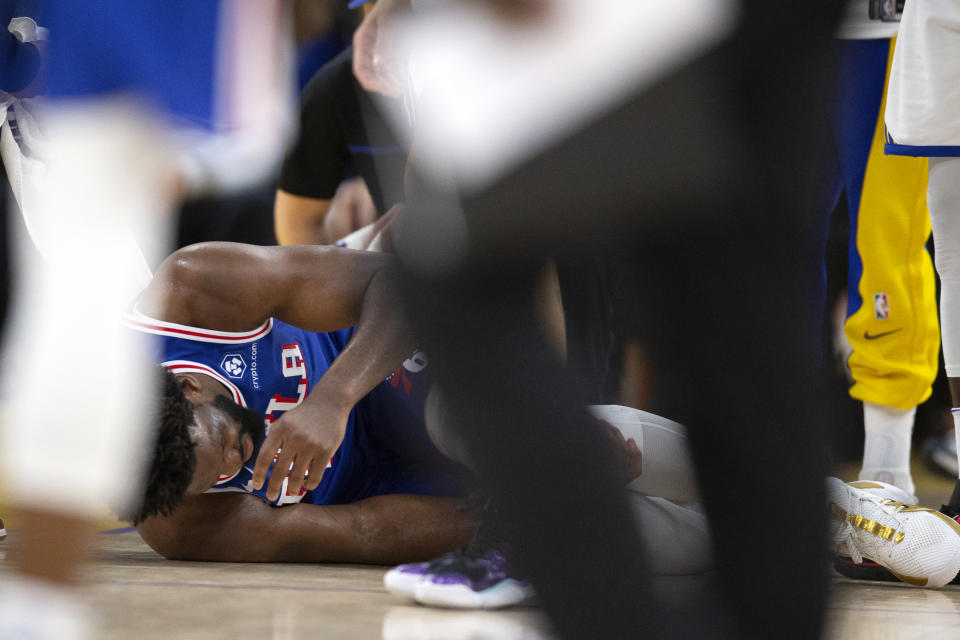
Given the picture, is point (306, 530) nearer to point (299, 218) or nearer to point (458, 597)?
point (458, 597)

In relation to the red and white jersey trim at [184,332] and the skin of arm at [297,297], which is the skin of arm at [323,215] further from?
the red and white jersey trim at [184,332]

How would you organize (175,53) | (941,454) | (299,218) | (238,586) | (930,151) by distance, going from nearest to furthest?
(175,53) → (238,586) → (930,151) → (299,218) → (941,454)

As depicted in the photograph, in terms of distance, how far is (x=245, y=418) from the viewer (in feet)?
5.46

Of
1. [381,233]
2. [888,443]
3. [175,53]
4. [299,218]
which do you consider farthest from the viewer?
[299,218]

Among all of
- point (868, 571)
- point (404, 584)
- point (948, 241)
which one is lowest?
point (868, 571)

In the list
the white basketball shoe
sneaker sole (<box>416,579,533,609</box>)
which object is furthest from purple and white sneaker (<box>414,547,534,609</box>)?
the white basketball shoe

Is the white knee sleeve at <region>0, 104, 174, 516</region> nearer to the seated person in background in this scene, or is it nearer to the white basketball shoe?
the white basketball shoe

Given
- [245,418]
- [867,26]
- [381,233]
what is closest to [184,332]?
[245,418]

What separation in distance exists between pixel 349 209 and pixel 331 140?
0.93 feet

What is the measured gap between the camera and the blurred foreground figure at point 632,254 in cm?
57

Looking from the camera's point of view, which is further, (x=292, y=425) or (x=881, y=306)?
(x=881, y=306)

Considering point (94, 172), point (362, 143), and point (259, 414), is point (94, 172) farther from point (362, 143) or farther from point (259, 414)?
point (362, 143)

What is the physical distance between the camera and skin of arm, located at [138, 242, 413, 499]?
1.65 meters

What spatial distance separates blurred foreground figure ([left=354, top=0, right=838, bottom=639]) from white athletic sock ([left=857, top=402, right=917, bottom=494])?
1553mm
